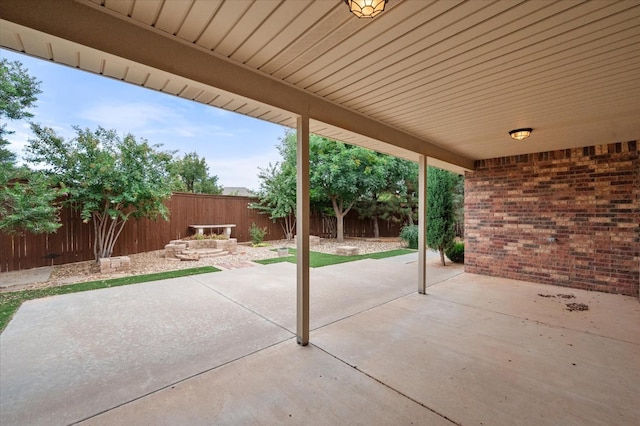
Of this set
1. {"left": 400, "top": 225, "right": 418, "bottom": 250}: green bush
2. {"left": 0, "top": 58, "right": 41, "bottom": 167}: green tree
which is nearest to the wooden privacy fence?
{"left": 0, "top": 58, "right": 41, "bottom": 167}: green tree

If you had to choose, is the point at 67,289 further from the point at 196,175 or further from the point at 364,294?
the point at 196,175

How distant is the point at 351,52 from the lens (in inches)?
87.0

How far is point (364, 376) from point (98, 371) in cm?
238

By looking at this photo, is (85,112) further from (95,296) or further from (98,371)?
(98,371)

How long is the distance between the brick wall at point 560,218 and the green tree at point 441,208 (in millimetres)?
691

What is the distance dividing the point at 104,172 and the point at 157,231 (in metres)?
3.40

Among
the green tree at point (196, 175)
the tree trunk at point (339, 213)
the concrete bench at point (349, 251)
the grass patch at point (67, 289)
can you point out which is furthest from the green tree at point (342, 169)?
the green tree at point (196, 175)

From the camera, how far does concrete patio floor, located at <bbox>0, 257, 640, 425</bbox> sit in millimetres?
1989

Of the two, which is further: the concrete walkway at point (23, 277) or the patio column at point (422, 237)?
the concrete walkway at point (23, 277)

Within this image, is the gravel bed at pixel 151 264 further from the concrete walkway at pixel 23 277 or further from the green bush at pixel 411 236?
A: the green bush at pixel 411 236

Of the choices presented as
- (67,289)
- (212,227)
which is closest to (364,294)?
(67,289)

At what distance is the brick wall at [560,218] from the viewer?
15.5 feet

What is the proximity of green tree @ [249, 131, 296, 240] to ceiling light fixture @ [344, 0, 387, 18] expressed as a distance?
998 cm

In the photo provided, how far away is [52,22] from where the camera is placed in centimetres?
157
